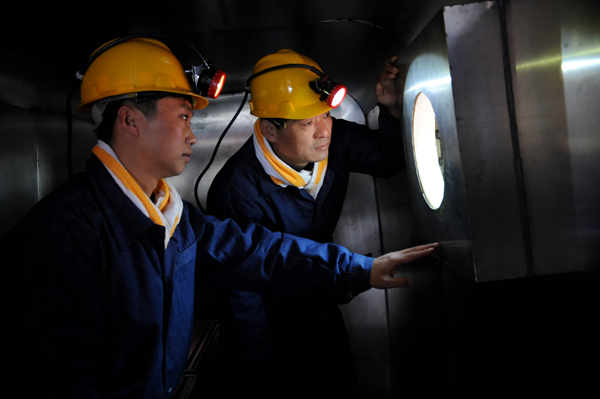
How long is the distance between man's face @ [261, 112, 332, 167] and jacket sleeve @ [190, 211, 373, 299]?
13.3 inches

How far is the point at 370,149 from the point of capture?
167 cm

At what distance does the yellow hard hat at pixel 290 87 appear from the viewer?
57.2 inches

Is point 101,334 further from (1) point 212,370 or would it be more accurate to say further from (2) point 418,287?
(2) point 418,287

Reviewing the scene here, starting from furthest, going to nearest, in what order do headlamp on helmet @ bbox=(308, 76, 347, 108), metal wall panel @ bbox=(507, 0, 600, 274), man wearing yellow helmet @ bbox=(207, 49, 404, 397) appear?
man wearing yellow helmet @ bbox=(207, 49, 404, 397) < headlamp on helmet @ bbox=(308, 76, 347, 108) < metal wall panel @ bbox=(507, 0, 600, 274)

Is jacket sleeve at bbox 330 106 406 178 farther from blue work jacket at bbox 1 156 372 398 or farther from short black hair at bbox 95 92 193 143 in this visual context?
short black hair at bbox 95 92 193 143

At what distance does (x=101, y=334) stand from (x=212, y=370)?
81 centimetres

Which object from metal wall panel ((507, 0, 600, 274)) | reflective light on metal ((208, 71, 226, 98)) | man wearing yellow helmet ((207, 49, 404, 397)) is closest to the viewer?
metal wall panel ((507, 0, 600, 274))

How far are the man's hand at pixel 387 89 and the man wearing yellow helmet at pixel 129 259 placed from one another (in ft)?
1.70

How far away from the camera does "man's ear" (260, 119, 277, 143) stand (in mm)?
1581

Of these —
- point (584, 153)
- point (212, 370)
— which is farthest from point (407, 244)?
point (584, 153)

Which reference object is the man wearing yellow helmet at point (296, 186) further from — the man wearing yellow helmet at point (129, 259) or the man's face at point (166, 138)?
the man's face at point (166, 138)

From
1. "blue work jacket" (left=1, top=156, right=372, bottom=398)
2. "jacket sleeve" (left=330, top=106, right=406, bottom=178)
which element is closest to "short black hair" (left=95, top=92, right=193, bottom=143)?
"blue work jacket" (left=1, top=156, right=372, bottom=398)

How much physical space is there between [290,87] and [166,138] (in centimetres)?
52

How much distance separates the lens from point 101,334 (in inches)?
36.9
